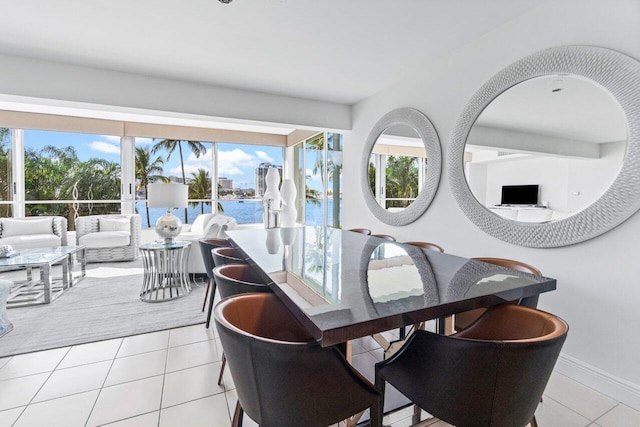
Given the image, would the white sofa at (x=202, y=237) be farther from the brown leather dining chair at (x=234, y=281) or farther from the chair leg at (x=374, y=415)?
the chair leg at (x=374, y=415)

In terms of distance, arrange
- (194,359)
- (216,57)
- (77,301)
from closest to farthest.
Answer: (194,359) → (216,57) → (77,301)

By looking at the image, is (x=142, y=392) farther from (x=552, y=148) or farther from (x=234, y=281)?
(x=552, y=148)

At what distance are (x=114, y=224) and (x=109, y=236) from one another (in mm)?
386

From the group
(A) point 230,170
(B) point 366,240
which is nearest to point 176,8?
(B) point 366,240

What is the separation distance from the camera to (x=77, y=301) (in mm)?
3236

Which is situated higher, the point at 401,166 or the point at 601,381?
the point at 401,166

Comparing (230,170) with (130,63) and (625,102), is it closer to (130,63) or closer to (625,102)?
(130,63)

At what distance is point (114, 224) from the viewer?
535cm

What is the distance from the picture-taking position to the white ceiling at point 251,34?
2199mm

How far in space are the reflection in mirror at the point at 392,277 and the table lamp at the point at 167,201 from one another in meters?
2.62

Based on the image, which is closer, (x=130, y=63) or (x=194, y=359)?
(x=194, y=359)

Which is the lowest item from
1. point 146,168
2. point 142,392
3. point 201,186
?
point 142,392

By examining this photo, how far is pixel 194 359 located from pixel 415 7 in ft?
9.74

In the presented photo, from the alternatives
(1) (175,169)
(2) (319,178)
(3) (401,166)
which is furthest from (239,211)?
(3) (401,166)
